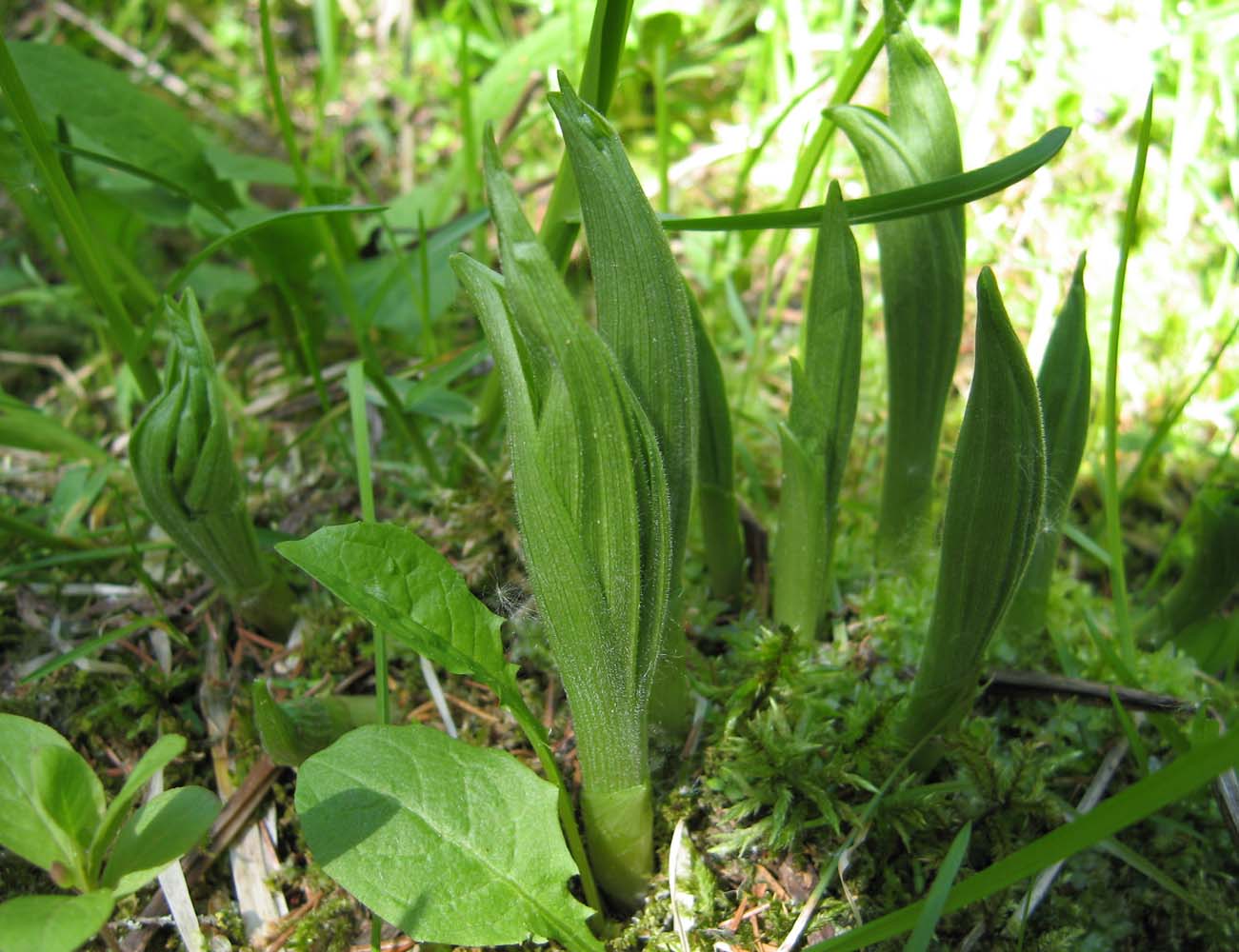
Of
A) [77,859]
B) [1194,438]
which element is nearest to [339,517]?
[77,859]

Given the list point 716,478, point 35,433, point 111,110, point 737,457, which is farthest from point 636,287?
point 111,110

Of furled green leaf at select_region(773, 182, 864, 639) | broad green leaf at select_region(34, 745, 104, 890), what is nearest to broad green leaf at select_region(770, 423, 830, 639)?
furled green leaf at select_region(773, 182, 864, 639)

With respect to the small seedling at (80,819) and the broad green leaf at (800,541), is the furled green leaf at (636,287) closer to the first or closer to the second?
the broad green leaf at (800,541)

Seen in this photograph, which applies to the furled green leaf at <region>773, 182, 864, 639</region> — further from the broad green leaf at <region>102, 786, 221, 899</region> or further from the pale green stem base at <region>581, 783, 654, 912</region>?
the broad green leaf at <region>102, 786, 221, 899</region>

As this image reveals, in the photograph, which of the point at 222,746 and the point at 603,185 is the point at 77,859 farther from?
the point at 603,185

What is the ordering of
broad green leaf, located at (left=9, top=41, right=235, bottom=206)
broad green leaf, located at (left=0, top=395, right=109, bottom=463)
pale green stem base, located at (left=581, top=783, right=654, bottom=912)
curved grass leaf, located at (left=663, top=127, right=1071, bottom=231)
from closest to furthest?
curved grass leaf, located at (left=663, top=127, right=1071, bottom=231), pale green stem base, located at (left=581, top=783, right=654, bottom=912), broad green leaf, located at (left=0, top=395, right=109, bottom=463), broad green leaf, located at (left=9, top=41, right=235, bottom=206)
